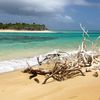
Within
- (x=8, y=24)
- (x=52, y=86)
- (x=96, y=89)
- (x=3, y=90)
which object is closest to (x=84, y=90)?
(x=96, y=89)

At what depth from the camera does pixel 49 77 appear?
761cm

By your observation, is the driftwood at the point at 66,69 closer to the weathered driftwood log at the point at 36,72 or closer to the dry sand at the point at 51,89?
the weathered driftwood log at the point at 36,72

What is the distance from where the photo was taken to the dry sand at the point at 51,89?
6.10m

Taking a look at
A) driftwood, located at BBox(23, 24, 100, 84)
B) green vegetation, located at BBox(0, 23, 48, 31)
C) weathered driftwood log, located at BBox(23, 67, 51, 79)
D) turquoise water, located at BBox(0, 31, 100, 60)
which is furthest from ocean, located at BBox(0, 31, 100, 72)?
green vegetation, located at BBox(0, 23, 48, 31)

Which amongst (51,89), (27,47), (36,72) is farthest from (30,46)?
(51,89)

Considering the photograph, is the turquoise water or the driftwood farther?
the turquoise water

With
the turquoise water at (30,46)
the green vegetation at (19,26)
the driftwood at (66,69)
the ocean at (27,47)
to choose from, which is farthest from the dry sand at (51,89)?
the green vegetation at (19,26)

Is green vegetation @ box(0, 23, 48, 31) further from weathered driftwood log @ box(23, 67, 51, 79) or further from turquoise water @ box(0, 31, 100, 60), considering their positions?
weathered driftwood log @ box(23, 67, 51, 79)

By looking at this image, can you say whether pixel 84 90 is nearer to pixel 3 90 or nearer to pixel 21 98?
pixel 21 98

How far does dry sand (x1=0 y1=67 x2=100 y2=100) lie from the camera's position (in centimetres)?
610

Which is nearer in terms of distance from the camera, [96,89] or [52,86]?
[96,89]

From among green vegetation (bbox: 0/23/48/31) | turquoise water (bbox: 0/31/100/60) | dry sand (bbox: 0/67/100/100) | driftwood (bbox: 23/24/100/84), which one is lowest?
green vegetation (bbox: 0/23/48/31)

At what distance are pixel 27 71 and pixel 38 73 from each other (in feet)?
2.18

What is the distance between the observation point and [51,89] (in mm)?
6754
